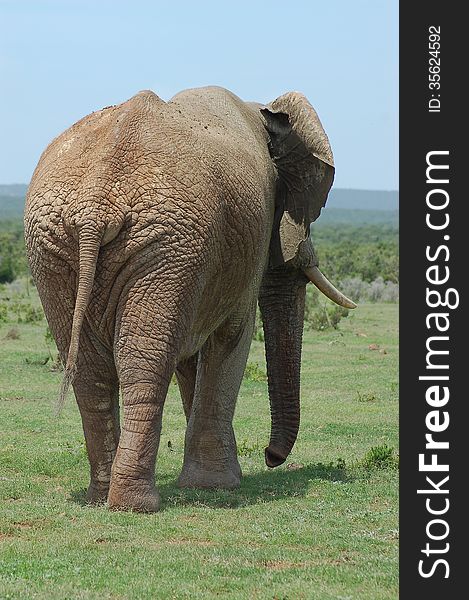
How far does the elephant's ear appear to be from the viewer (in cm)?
909

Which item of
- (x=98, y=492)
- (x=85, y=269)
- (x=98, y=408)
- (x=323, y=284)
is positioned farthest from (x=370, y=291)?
(x=85, y=269)

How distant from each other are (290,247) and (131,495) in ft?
8.41

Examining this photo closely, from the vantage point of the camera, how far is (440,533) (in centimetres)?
604

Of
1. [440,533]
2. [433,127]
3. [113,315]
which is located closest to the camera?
[440,533]

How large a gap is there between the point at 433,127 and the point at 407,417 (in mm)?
1603

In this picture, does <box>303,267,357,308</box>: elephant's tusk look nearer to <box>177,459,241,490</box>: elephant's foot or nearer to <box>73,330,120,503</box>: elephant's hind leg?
<box>177,459,241,490</box>: elephant's foot

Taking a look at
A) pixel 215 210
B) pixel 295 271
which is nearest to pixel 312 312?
pixel 295 271

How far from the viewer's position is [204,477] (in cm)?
852

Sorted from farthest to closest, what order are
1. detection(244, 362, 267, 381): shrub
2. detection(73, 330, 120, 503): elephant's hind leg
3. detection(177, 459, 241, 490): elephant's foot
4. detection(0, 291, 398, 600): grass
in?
detection(244, 362, 267, 381): shrub → detection(177, 459, 241, 490): elephant's foot → detection(73, 330, 120, 503): elephant's hind leg → detection(0, 291, 398, 600): grass

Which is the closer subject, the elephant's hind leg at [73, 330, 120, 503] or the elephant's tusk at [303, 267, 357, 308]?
the elephant's hind leg at [73, 330, 120, 503]

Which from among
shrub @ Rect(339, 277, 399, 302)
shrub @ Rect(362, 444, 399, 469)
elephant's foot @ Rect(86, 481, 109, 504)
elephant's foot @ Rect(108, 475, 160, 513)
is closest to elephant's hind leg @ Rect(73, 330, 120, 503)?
elephant's foot @ Rect(86, 481, 109, 504)

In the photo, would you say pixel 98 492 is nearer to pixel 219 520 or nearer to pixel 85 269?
pixel 219 520

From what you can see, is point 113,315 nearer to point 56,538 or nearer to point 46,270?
point 46,270

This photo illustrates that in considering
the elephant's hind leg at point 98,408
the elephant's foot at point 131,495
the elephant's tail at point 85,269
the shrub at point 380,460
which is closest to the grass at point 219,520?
the shrub at point 380,460
